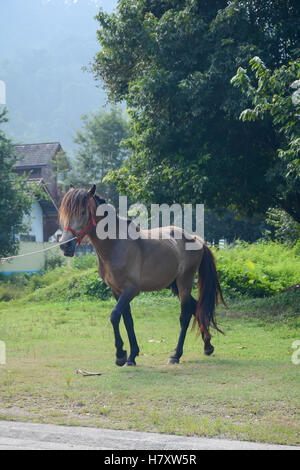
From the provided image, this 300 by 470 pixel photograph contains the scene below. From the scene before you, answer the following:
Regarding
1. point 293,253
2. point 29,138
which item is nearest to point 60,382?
point 293,253

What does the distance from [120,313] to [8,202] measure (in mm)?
15549

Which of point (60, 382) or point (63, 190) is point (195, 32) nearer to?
point (60, 382)

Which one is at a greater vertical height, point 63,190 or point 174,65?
point 174,65

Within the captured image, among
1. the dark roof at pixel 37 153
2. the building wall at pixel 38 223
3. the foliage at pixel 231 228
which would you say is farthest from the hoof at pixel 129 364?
the dark roof at pixel 37 153

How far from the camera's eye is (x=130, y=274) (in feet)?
25.4

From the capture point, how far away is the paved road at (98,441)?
4.33 m

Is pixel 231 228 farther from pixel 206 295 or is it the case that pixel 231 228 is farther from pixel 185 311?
pixel 185 311

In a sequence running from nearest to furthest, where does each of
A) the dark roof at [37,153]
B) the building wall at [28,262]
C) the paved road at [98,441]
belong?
the paved road at [98,441]
the building wall at [28,262]
the dark roof at [37,153]

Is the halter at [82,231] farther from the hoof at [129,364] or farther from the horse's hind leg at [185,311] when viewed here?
the horse's hind leg at [185,311]

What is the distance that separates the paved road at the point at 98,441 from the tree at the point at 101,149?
140 feet

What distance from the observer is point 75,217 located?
7.49 meters

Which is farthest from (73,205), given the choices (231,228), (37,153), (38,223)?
(37,153)

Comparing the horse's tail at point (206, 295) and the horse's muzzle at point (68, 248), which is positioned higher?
the horse's muzzle at point (68, 248)

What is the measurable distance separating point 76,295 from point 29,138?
126 metres
